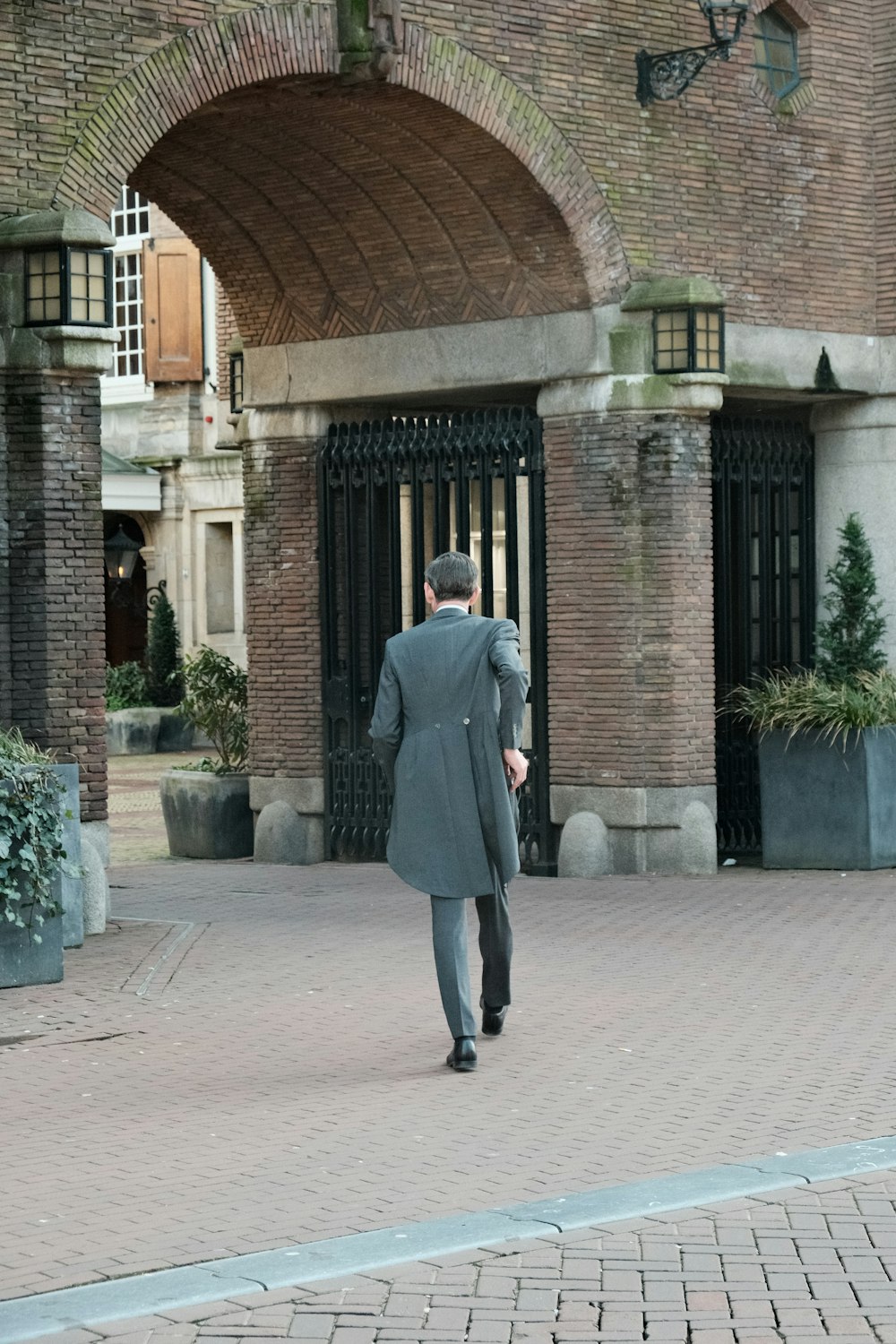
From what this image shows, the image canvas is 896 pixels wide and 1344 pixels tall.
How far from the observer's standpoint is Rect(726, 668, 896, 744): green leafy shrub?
14.7 m

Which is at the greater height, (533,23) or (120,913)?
(533,23)

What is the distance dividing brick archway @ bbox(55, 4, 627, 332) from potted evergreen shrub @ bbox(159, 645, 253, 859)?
2568mm

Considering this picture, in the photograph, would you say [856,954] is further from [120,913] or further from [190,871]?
[190,871]

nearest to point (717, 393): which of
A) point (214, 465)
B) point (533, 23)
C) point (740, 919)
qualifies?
point (533, 23)

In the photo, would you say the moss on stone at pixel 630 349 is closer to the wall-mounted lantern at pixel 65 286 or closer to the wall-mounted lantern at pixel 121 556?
the wall-mounted lantern at pixel 65 286

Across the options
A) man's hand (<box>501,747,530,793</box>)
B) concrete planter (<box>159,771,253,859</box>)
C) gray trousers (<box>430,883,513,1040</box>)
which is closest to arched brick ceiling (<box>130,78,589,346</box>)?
concrete planter (<box>159,771,253,859</box>)

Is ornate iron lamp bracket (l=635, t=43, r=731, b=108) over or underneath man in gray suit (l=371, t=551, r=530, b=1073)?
over

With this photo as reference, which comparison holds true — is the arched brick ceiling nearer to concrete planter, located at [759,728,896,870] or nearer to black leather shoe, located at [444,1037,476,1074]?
concrete planter, located at [759,728,896,870]

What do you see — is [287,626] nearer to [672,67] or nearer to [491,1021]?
[672,67]

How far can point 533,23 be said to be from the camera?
46.2 ft

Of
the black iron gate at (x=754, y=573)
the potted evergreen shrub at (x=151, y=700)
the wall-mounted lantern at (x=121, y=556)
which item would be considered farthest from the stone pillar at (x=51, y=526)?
the wall-mounted lantern at (x=121, y=556)

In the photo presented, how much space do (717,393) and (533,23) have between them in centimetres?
263

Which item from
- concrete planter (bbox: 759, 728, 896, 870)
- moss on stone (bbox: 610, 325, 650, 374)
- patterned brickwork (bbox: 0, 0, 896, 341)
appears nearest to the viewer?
patterned brickwork (bbox: 0, 0, 896, 341)

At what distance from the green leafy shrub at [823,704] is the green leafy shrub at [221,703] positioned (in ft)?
12.5
